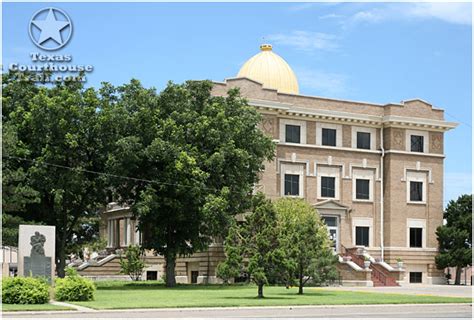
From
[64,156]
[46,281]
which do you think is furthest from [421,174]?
[46,281]

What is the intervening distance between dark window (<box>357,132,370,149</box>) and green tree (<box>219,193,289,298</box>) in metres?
30.3

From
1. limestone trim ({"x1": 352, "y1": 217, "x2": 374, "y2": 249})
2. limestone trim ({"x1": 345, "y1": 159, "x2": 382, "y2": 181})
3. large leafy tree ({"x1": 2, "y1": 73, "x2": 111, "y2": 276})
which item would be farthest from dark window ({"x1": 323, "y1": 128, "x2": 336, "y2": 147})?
large leafy tree ({"x1": 2, "y1": 73, "x2": 111, "y2": 276})

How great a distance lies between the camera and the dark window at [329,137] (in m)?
65.2

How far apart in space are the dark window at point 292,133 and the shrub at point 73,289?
32.6 metres

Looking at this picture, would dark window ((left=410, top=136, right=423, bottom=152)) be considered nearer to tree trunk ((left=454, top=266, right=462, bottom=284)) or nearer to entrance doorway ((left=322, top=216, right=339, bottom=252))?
entrance doorway ((left=322, top=216, right=339, bottom=252))

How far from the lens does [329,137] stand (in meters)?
65.5

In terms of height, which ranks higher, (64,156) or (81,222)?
(64,156)

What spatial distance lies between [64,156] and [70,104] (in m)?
3.09

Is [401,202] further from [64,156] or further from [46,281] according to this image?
[46,281]

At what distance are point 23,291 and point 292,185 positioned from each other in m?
36.1

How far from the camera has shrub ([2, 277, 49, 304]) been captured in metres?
29.7

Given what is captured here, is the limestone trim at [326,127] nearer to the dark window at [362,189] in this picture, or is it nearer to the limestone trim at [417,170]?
the dark window at [362,189]

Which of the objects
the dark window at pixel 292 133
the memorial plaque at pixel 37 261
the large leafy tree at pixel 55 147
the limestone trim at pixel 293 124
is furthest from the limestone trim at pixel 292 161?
the memorial plaque at pixel 37 261

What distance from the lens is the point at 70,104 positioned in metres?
48.3
